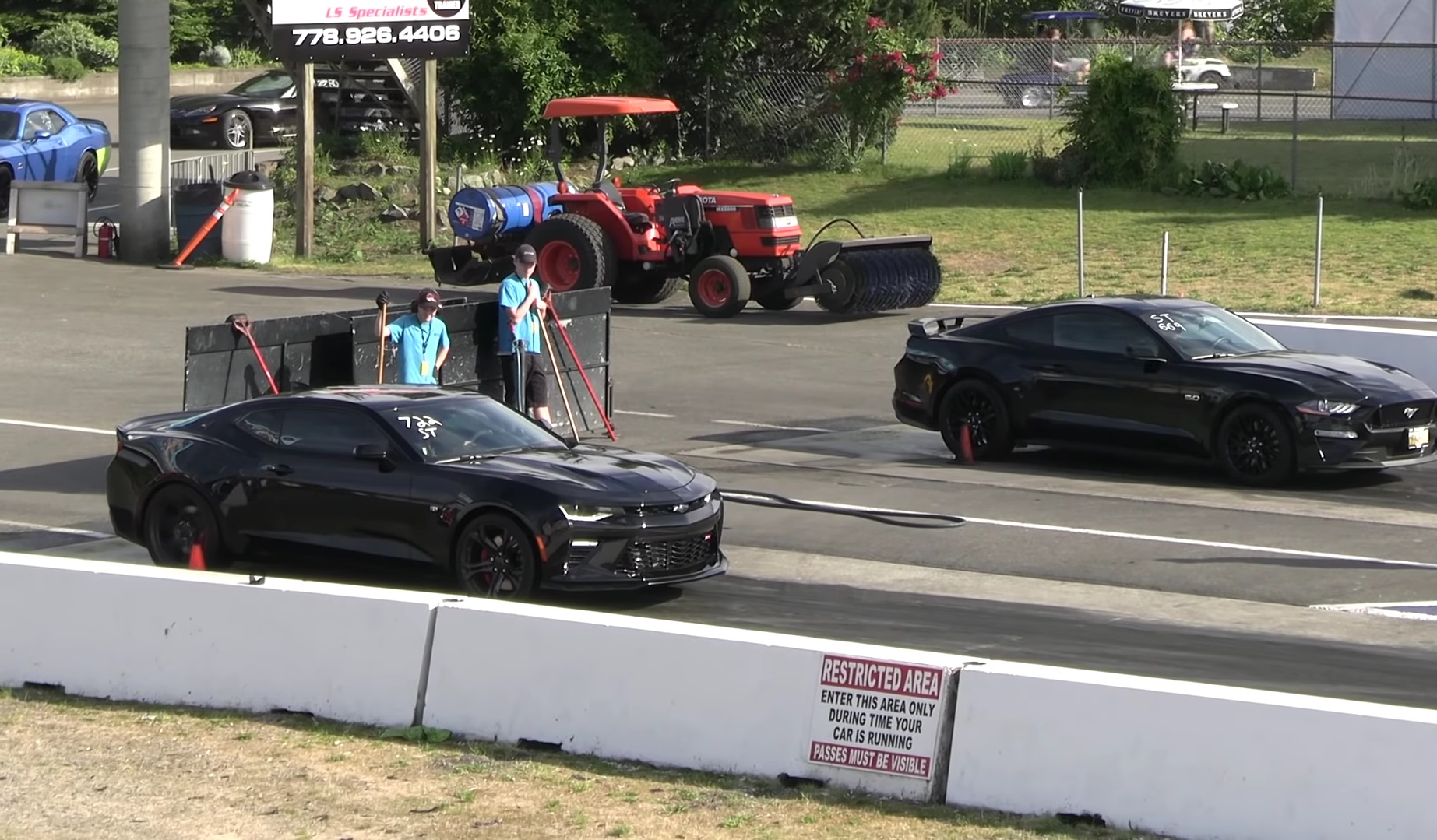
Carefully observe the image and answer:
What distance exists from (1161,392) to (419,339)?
5813mm

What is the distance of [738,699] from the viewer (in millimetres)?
8047

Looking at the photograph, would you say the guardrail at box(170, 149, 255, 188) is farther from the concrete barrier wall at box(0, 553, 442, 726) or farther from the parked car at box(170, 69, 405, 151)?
the concrete barrier wall at box(0, 553, 442, 726)

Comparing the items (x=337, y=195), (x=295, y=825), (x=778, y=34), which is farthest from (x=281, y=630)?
(x=778, y=34)

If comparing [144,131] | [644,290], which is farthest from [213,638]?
[144,131]

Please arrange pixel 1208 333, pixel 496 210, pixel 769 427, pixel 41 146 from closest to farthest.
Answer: pixel 1208 333, pixel 769 427, pixel 496 210, pixel 41 146

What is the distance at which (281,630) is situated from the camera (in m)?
9.07

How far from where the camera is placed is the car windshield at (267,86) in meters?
42.9

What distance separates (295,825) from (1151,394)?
9665mm

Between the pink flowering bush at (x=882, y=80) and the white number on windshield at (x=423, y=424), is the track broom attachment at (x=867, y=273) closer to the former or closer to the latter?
the pink flowering bush at (x=882, y=80)

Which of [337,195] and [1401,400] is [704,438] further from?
[337,195]

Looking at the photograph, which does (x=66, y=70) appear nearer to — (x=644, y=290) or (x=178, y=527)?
(x=644, y=290)

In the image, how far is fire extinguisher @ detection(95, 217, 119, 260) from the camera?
2977cm

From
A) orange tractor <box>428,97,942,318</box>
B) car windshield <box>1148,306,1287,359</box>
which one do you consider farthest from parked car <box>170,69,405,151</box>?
car windshield <box>1148,306,1287,359</box>

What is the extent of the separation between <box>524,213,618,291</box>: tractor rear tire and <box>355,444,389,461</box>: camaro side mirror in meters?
12.5
